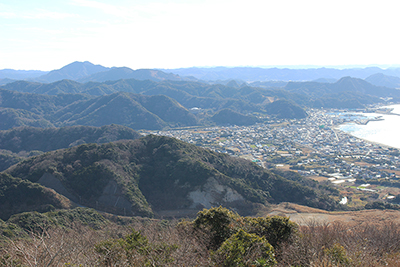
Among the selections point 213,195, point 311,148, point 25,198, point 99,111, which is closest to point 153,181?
point 213,195

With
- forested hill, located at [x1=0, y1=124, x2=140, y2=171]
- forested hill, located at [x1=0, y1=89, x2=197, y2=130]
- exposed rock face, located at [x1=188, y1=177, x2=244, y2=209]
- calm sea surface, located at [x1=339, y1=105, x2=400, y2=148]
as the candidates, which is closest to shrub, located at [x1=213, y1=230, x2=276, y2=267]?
exposed rock face, located at [x1=188, y1=177, x2=244, y2=209]

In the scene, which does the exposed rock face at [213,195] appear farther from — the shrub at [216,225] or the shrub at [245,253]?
the shrub at [245,253]

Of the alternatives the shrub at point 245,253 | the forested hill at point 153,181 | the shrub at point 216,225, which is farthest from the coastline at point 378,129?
the shrub at point 245,253

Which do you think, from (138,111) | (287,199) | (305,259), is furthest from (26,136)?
(305,259)

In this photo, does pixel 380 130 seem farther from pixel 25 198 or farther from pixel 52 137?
pixel 52 137

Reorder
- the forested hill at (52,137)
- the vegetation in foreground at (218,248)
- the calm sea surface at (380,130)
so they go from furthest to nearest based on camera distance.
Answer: the calm sea surface at (380,130)
the forested hill at (52,137)
the vegetation in foreground at (218,248)

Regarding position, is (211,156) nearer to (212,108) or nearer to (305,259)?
(305,259)

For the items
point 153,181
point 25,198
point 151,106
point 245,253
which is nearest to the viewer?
point 245,253
